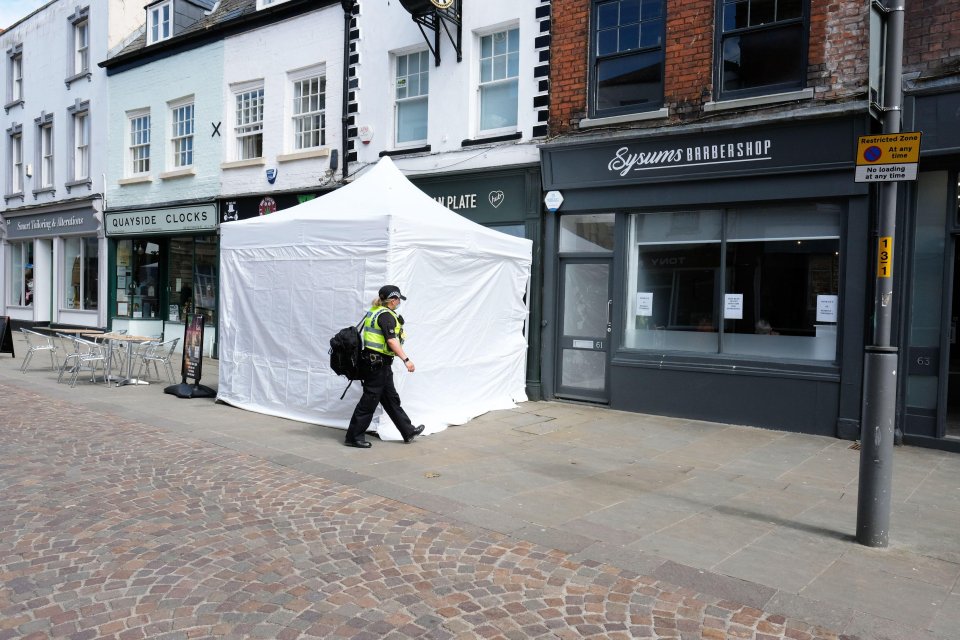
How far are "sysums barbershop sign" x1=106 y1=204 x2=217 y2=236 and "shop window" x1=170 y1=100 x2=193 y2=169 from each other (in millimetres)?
1198

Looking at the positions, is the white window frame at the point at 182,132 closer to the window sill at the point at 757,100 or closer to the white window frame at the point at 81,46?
the white window frame at the point at 81,46

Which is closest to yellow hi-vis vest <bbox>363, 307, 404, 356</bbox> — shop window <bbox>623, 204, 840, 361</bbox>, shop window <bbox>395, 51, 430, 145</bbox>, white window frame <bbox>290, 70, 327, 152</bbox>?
shop window <bbox>623, 204, 840, 361</bbox>

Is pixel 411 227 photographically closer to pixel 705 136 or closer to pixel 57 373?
pixel 705 136

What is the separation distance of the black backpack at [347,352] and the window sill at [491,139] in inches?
202

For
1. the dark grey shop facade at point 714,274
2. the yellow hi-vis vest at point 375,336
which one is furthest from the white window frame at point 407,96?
the yellow hi-vis vest at point 375,336

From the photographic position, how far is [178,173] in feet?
55.3

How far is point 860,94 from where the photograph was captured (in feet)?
27.2

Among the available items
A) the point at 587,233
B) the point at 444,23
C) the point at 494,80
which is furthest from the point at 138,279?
the point at 587,233

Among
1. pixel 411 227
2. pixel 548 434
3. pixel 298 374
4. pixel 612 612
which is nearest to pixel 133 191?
pixel 298 374

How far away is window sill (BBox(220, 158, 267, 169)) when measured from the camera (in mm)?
15202

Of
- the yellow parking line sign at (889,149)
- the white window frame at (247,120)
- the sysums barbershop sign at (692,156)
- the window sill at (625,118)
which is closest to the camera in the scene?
the yellow parking line sign at (889,149)

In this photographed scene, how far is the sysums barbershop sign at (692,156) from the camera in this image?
8969mm

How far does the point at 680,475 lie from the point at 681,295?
3685mm

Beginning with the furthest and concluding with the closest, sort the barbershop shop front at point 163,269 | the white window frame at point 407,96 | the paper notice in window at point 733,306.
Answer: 1. the barbershop shop front at point 163,269
2. the white window frame at point 407,96
3. the paper notice in window at point 733,306
